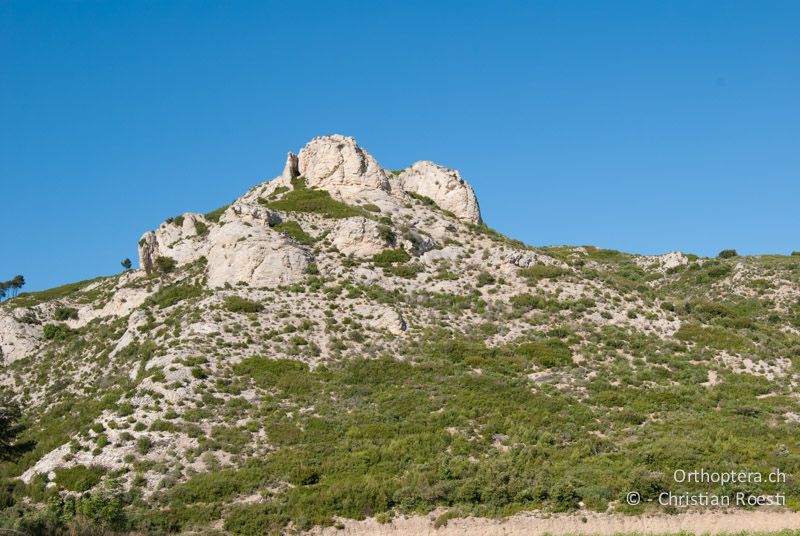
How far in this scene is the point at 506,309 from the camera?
184 ft

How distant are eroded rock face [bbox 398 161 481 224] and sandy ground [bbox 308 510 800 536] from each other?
5242cm

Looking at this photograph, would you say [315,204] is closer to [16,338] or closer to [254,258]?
[254,258]

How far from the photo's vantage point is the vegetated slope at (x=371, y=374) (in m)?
30.2

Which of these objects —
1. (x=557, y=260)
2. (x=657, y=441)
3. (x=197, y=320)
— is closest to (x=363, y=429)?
(x=657, y=441)

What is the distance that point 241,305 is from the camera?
5097cm

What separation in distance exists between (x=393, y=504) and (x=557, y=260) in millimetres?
41700

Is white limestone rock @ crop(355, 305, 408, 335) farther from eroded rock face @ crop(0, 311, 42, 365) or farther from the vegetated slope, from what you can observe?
eroded rock face @ crop(0, 311, 42, 365)

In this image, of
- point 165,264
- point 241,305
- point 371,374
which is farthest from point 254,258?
point 371,374

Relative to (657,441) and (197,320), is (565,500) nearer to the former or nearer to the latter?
(657,441)

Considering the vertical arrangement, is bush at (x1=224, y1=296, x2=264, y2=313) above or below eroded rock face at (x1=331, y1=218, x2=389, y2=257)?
below

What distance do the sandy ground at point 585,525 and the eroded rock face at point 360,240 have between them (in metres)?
Answer: 36.7

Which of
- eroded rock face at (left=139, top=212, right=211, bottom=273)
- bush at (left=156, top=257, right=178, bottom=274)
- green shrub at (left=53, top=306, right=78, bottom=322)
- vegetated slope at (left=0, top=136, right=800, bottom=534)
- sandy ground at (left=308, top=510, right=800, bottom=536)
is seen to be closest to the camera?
sandy ground at (left=308, top=510, right=800, bottom=536)

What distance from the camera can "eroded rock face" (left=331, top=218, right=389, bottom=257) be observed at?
62.8m

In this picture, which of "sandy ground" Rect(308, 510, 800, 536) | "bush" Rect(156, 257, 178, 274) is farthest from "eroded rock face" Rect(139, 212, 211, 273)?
"sandy ground" Rect(308, 510, 800, 536)
